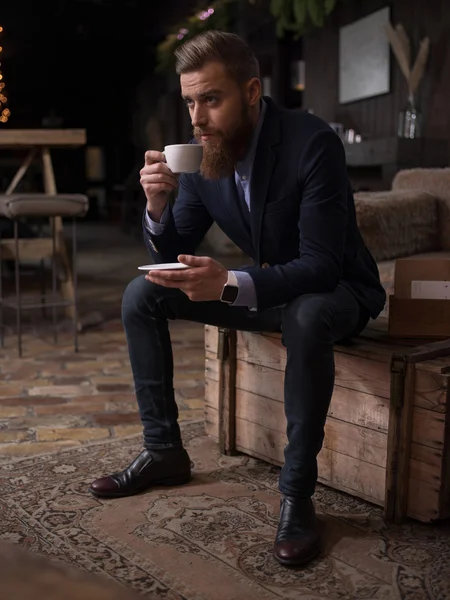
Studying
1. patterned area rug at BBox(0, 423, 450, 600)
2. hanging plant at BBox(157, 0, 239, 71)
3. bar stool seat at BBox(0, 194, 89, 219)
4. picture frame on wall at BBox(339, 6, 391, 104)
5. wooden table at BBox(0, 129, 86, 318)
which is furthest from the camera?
hanging plant at BBox(157, 0, 239, 71)

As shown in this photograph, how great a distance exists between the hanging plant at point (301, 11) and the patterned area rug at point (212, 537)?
17.0 ft

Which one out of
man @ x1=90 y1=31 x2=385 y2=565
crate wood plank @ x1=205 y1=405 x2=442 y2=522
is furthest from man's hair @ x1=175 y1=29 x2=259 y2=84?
crate wood plank @ x1=205 y1=405 x2=442 y2=522

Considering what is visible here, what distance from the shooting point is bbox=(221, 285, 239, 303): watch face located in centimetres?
176

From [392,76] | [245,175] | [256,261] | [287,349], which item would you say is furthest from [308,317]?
[392,76]

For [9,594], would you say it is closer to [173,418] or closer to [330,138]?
[330,138]

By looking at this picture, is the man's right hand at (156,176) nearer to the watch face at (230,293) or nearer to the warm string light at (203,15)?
the watch face at (230,293)

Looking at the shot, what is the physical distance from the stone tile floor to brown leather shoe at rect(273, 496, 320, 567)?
3.13 feet

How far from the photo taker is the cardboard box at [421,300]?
2.05m

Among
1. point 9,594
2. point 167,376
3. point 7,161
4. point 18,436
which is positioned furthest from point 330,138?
point 7,161

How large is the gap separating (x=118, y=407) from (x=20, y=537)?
111 centimetres

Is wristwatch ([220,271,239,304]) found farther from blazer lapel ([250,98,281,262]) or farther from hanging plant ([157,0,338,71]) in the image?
hanging plant ([157,0,338,71])

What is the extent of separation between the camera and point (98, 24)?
14.4 metres

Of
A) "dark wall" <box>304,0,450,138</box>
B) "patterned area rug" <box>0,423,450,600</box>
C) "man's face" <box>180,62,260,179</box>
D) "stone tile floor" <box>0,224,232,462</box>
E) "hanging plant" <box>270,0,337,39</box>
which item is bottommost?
"stone tile floor" <box>0,224,232,462</box>

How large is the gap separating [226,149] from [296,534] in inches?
37.4
